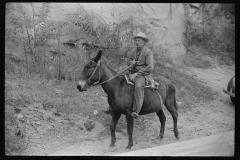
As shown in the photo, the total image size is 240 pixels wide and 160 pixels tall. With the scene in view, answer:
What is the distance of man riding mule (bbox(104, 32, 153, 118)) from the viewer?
7477 millimetres

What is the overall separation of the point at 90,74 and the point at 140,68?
136 cm

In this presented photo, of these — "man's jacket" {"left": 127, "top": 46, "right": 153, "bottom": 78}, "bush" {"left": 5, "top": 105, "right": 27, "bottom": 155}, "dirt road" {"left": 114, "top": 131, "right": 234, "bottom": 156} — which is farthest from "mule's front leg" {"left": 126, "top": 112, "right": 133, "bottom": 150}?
"bush" {"left": 5, "top": 105, "right": 27, "bottom": 155}

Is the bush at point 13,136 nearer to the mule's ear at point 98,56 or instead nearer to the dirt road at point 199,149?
the mule's ear at point 98,56

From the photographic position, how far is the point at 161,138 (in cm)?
843

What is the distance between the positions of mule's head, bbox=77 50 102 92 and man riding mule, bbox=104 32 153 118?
3.13 feet

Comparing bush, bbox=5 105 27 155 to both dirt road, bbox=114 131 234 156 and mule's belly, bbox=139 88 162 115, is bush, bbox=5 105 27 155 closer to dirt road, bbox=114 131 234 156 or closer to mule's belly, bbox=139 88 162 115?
dirt road, bbox=114 131 234 156

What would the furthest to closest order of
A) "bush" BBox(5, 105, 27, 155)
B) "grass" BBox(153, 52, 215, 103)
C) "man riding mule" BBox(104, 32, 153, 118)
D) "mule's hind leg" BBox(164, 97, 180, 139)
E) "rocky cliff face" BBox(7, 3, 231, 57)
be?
"grass" BBox(153, 52, 215, 103)
"rocky cliff face" BBox(7, 3, 231, 57)
"mule's hind leg" BBox(164, 97, 180, 139)
"man riding mule" BBox(104, 32, 153, 118)
"bush" BBox(5, 105, 27, 155)

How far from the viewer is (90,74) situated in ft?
23.4

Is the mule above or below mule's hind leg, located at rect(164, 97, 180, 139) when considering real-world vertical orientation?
above

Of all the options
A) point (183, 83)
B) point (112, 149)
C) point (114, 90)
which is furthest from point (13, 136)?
point (183, 83)

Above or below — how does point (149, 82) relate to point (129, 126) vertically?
above

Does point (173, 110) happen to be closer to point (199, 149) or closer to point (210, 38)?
point (199, 149)

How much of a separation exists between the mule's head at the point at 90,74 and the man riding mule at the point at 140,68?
0.95 metres

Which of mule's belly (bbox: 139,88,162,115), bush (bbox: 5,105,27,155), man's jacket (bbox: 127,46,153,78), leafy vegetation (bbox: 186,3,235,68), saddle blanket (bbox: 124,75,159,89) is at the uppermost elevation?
leafy vegetation (bbox: 186,3,235,68)
